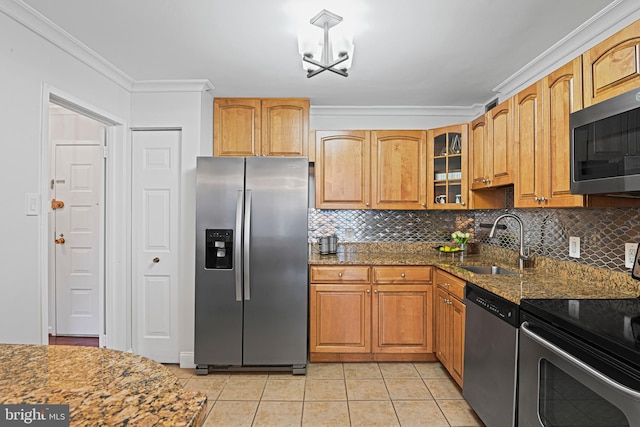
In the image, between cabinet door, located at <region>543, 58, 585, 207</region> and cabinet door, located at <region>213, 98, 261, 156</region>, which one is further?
cabinet door, located at <region>213, 98, 261, 156</region>

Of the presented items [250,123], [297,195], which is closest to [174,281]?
[297,195]

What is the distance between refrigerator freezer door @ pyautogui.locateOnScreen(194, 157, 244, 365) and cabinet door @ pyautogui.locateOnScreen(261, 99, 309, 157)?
553 millimetres

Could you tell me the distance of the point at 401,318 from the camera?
3.04m

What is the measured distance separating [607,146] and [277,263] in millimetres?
2146

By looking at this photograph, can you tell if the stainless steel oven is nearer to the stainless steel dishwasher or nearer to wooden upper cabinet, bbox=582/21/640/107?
the stainless steel dishwasher

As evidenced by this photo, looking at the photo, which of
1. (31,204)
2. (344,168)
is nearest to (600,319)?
(344,168)

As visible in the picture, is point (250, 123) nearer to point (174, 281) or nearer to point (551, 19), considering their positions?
point (174, 281)

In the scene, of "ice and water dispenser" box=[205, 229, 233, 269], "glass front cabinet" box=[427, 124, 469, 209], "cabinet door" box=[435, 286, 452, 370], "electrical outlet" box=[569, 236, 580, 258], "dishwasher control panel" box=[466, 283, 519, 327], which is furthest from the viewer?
"glass front cabinet" box=[427, 124, 469, 209]

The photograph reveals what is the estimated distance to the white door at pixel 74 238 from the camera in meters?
3.70

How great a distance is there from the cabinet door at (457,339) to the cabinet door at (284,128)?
5.99 ft

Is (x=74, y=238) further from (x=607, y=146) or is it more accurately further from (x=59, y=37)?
(x=607, y=146)

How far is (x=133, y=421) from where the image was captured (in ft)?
2.15

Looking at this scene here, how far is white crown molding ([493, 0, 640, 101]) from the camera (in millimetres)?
1826

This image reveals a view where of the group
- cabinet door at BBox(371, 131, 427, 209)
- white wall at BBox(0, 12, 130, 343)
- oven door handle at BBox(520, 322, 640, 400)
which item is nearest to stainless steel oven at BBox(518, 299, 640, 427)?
oven door handle at BBox(520, 322, 640, 400)
